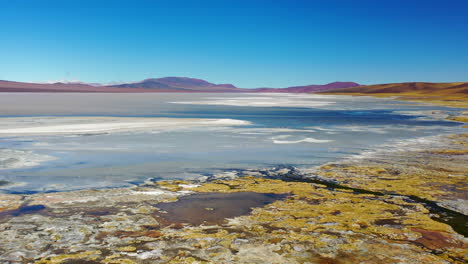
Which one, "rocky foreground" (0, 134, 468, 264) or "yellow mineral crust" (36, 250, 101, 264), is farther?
"rocky foreground" (0, 134, 468, 264)

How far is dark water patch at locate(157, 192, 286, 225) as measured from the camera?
19.2ft

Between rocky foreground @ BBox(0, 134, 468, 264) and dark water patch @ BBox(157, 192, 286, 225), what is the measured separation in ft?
0.05

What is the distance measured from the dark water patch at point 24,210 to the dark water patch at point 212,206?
5.62 feet

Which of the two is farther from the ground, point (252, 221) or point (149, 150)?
point (149, 150)

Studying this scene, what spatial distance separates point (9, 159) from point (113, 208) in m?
5.06

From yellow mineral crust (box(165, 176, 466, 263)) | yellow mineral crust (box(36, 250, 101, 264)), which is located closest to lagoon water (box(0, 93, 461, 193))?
yellow mineral crust (box(165, 176, 466, 263))

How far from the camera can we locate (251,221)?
18.9 feet

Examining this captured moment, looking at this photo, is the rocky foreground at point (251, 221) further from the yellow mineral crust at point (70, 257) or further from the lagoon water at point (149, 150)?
the lagoon water at point (149, 150)

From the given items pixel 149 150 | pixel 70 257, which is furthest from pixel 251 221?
pixel 149 150

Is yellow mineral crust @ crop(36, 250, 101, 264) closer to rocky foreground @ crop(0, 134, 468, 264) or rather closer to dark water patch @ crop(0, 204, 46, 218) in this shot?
rocky foreground @ crop(0, 134, 468, 264)

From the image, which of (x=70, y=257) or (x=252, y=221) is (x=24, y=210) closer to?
(x=70, y=257)

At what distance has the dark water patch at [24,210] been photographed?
588 centimetres

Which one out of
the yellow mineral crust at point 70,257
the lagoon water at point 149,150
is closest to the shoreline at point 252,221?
the yellow mineral crust at point 70,257

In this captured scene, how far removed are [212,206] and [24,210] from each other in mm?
2689
